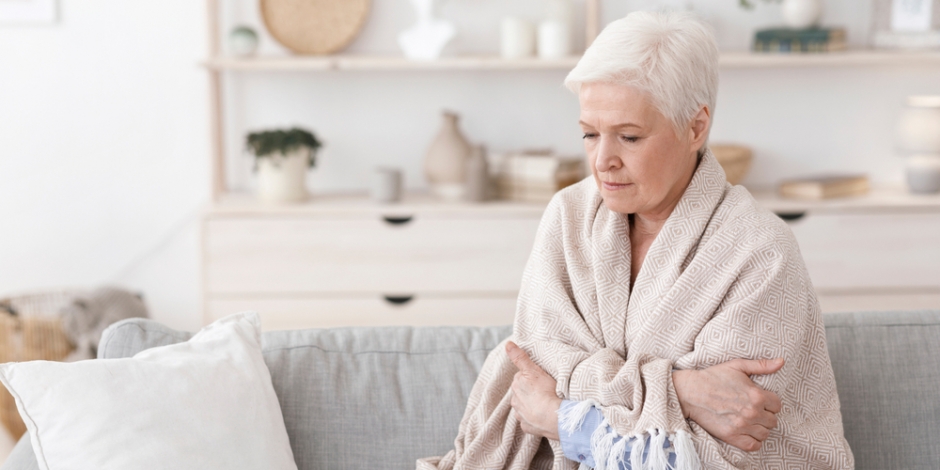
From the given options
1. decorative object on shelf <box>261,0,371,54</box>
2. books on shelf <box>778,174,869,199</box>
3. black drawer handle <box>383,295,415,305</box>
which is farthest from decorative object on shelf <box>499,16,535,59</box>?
books on shelf <box>778,174,869,199</box>

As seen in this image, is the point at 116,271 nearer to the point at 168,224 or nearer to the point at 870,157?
the point at 168,224

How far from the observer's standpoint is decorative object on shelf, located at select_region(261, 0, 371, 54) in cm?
298

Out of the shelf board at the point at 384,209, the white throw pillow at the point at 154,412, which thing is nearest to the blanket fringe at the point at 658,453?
the white throw pillow at the point at 154,412

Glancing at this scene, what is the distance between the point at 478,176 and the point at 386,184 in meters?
0.32

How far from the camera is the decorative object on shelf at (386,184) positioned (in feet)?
9.37

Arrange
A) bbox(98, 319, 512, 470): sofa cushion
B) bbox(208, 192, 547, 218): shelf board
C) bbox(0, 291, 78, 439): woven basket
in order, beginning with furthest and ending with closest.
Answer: bbox(208, 192, 547, 218): shelf board
bbox(0, 291, 78, 439): woven basket
bbox(98, 319, 512, 470): sofa cushion

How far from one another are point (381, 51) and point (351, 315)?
0.99 m

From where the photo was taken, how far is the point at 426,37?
2895 mm

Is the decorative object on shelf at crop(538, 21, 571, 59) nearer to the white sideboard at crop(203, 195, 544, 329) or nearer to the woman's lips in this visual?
the white sideboard at crop(203, 195, 544, 329)

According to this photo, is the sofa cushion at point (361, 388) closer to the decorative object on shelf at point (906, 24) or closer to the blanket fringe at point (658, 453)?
the blanket fringe at point (658, 453)

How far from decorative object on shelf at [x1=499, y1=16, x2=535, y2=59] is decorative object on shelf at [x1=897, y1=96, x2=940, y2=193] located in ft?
4.51

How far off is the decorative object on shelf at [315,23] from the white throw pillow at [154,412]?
178cm

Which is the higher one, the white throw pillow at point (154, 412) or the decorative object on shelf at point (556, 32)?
the decorative object on shelf at point (556, 32)

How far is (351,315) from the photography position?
9.32 ft
